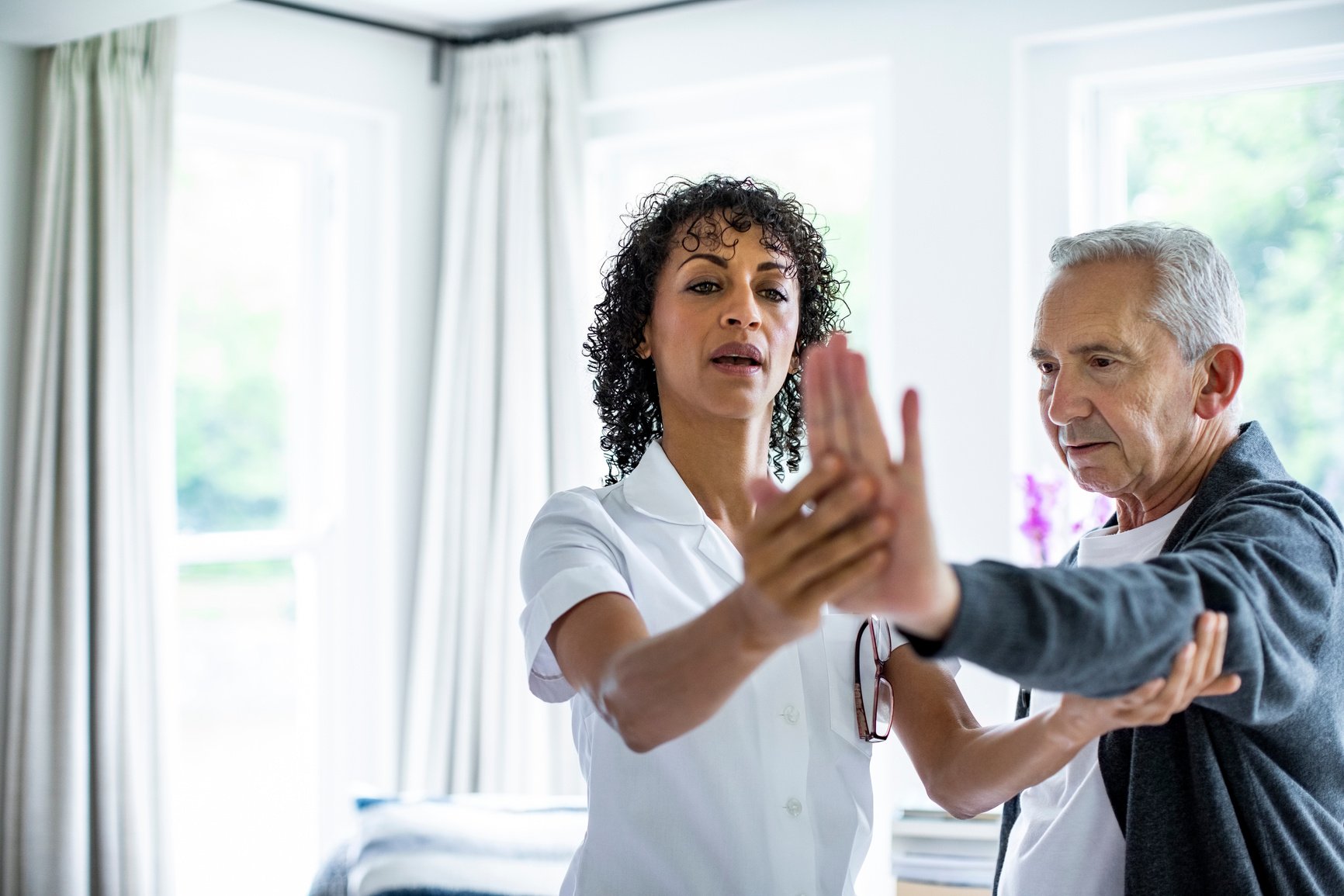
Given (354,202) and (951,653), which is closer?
(951,653)

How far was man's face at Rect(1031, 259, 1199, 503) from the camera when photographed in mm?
1379

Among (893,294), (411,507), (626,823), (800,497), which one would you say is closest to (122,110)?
(411,507)

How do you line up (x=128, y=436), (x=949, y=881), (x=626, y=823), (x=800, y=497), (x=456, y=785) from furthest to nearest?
(x=456, y=785)
(x=128, y=436)
(x=949, y=881)
(x=626, y=823)
(x=800, y=497)

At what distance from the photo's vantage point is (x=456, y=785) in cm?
330

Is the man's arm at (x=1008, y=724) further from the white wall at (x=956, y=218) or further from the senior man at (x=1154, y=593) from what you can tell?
the white wall at (x=956, y=218)

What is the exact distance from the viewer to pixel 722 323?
1522mm

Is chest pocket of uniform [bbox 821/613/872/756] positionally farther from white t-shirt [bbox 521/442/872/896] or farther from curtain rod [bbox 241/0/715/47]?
curtain rod [bbox 241/0/715/47]

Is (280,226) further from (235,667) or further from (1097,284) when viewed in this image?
(1097,284)

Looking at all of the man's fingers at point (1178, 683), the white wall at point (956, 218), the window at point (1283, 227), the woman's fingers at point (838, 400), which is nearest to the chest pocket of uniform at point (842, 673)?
the man's fingers at point (1178, 683)

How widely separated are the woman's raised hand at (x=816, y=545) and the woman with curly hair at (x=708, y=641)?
1.9 inches

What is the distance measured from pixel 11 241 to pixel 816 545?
244cm

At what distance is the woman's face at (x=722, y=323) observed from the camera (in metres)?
1.51

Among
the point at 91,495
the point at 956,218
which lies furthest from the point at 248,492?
the point at 956,218

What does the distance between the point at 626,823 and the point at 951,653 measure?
570 mm
